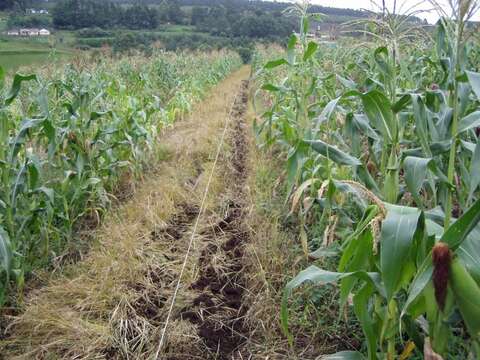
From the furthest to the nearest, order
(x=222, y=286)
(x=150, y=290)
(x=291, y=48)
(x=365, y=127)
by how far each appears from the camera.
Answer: (x=291, y=48) < (x=222, y=286) < (x=150, y=290) < (x=365, y=127)

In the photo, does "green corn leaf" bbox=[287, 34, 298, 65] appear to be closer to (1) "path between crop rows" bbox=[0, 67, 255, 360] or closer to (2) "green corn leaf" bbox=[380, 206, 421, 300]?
(1) "path between crop rows" bbox=[0, 67, 255, 360]

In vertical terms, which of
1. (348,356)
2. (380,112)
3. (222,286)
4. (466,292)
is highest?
(380,112)

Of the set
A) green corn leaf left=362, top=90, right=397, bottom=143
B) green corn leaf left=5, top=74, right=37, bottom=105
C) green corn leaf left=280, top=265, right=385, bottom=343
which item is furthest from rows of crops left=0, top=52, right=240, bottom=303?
green corn leaf left=362, top=90, right=397, bottom=143

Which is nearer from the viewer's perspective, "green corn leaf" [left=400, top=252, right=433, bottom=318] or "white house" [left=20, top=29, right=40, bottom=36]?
"green corn leaf" [left=400, top=252, right=433, bottom=318]

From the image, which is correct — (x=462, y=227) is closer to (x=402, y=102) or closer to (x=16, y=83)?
(x=402, y=102)

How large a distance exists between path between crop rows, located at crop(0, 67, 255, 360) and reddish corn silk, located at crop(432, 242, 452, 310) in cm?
143

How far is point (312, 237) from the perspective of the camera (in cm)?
329

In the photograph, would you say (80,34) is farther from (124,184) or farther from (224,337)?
(224,337)

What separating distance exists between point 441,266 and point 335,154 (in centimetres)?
88

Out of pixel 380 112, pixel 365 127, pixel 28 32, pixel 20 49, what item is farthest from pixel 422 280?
pixel 20 49

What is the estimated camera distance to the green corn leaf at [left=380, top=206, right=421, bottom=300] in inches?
49.0

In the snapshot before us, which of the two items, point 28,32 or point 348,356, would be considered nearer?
point 348,356

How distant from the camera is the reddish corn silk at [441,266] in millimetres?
1165

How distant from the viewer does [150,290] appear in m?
2.90
